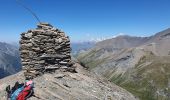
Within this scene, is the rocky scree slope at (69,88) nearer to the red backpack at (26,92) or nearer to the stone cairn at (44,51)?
the red backpack at (26,92)

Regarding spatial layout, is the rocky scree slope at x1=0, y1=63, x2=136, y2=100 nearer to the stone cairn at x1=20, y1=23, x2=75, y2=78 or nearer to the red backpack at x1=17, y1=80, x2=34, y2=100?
the red backpack at x1=17, y1=80, x2=34, y2=100

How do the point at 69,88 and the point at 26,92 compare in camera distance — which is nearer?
the point at 26,92

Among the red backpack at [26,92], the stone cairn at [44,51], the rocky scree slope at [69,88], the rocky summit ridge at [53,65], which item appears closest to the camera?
the red backpack at [26,92]

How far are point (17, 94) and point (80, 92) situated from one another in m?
8.84

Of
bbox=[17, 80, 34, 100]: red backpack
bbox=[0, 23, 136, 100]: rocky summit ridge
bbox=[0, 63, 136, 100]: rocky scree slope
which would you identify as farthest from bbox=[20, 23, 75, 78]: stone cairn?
bbox=[17, 80, 34, 100]: red backpack

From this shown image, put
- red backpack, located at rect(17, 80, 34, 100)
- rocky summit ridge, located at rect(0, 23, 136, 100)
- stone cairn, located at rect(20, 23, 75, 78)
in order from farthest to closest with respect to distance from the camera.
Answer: stone cairn, located at rect(20, 23, 75, 78), rocky summit ridge, located at rect(0, 23, 136, 100), red backpack, located at rect(17, 80, 34, 100)

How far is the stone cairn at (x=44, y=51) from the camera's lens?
136 ft

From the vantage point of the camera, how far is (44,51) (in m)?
42.2

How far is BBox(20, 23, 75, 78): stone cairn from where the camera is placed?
41500mm

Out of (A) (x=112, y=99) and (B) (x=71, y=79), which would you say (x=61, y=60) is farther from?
(A) (x=112, y=99)

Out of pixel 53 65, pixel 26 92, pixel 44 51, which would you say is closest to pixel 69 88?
pixel 53 65

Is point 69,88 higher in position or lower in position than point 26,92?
lower

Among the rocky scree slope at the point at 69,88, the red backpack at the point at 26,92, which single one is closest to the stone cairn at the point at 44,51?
the rocky scree slope at the point at 69,88

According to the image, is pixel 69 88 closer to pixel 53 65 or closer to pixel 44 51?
pixel 53 65
